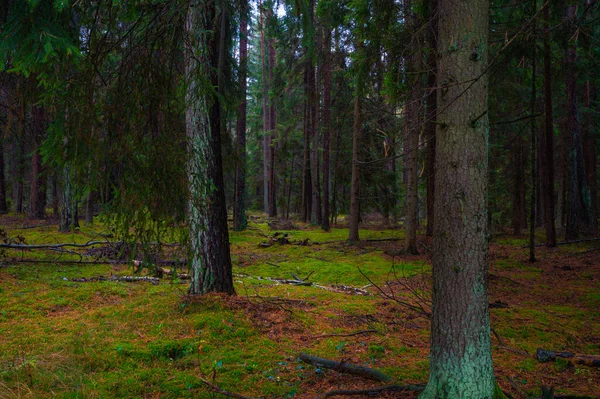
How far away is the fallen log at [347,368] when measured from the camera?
3863 mm

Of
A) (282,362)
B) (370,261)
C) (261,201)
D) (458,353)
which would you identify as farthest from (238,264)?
(261,201)

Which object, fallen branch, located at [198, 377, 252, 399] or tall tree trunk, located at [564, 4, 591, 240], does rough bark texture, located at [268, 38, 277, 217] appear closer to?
tall tree trunk, located at [564, 4, 591, 240]

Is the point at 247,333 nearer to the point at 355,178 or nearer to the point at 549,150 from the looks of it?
the point at 355,178

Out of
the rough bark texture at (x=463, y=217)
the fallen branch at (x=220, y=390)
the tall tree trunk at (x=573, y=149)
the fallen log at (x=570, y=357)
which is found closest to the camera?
the rough bark texture at (x=463, y=217)

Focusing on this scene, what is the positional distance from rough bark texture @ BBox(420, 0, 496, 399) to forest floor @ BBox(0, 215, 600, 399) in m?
0.74

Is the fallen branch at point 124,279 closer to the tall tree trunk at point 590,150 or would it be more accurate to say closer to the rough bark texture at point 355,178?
the rough bark texture at point 355,178

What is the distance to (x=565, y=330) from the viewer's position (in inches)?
216

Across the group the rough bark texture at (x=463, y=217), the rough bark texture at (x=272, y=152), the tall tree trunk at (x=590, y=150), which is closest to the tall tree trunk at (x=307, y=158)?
the rough bark texture at (x=272, y=152)

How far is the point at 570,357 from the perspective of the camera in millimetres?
4367

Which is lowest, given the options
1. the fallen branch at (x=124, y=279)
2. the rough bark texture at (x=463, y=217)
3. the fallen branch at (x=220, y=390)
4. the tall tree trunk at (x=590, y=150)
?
the fallen branch at (x=220, y=390)

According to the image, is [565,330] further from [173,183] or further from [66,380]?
[66,380]

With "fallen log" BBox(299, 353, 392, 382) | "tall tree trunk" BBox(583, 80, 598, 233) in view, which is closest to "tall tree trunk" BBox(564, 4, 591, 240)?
"tall tree trunk" BBox(583, 80, 598, 233)

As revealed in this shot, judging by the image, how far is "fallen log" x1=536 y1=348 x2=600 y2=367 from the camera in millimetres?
4199

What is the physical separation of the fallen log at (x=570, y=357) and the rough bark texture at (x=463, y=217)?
1.87m
